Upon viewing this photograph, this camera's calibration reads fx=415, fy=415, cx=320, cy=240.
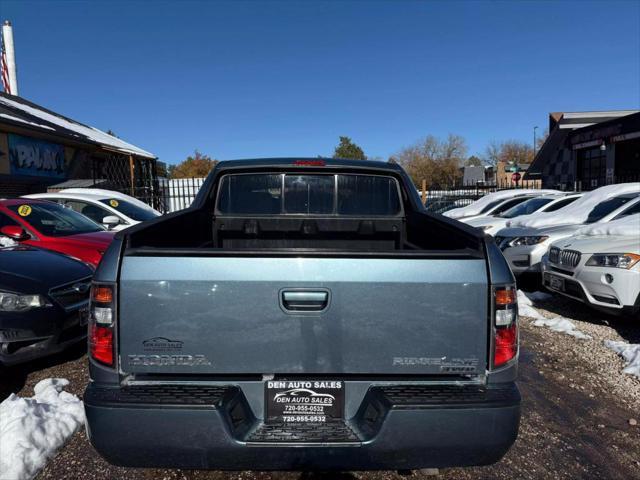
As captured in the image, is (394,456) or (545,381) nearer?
(394,456)

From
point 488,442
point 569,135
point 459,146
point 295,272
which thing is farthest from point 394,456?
point 459,146

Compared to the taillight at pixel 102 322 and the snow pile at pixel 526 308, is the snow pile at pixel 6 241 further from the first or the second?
the snow pile at pixel 526 308

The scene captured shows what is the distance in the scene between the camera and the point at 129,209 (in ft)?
29.1

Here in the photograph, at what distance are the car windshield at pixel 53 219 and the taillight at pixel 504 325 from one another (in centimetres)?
573

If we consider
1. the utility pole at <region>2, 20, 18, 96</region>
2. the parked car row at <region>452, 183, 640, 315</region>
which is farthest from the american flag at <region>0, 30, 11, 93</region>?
the parked car row at <region>452, 183, 640, 315</region>

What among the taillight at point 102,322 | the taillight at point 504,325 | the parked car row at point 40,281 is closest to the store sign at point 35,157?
the parked car row at point 40,281

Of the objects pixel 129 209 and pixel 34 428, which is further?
pixel 129 209

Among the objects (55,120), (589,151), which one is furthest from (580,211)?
(589,151)

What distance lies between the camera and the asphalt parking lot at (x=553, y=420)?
2.50m

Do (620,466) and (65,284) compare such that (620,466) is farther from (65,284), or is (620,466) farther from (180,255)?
(65,284)

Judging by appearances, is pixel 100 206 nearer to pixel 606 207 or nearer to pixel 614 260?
pixel 614 260

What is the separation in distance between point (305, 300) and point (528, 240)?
21.3 feet

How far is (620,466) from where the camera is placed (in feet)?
8.44

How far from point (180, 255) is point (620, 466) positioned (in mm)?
2913
